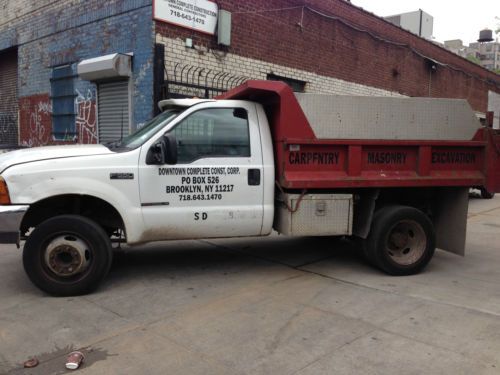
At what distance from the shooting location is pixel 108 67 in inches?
382

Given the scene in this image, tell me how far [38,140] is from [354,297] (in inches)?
442

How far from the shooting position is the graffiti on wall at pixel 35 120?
12742mm

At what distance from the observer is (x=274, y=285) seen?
522 cm

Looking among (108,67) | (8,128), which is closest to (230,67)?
(108,67)

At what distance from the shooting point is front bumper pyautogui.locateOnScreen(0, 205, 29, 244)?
4.56m

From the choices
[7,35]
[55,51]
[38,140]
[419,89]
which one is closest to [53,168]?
[55,51]

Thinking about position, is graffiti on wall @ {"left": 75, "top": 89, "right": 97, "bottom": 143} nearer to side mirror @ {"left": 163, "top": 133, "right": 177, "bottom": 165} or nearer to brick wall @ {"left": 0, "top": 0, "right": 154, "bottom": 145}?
brick wall @ {"left": 0, "top": 0, "right": 154, "bottom": 145}

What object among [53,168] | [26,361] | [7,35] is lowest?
[26,361]

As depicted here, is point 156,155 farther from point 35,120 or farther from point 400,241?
point 35,120

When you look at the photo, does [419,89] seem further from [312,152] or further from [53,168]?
[53,168]

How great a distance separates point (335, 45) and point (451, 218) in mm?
8982

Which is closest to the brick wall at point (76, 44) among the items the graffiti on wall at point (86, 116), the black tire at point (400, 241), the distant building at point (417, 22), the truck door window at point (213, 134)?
the graffiti on wall at point (86, 116)

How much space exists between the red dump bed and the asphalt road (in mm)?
1159

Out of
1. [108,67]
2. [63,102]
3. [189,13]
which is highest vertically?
[189,13]
